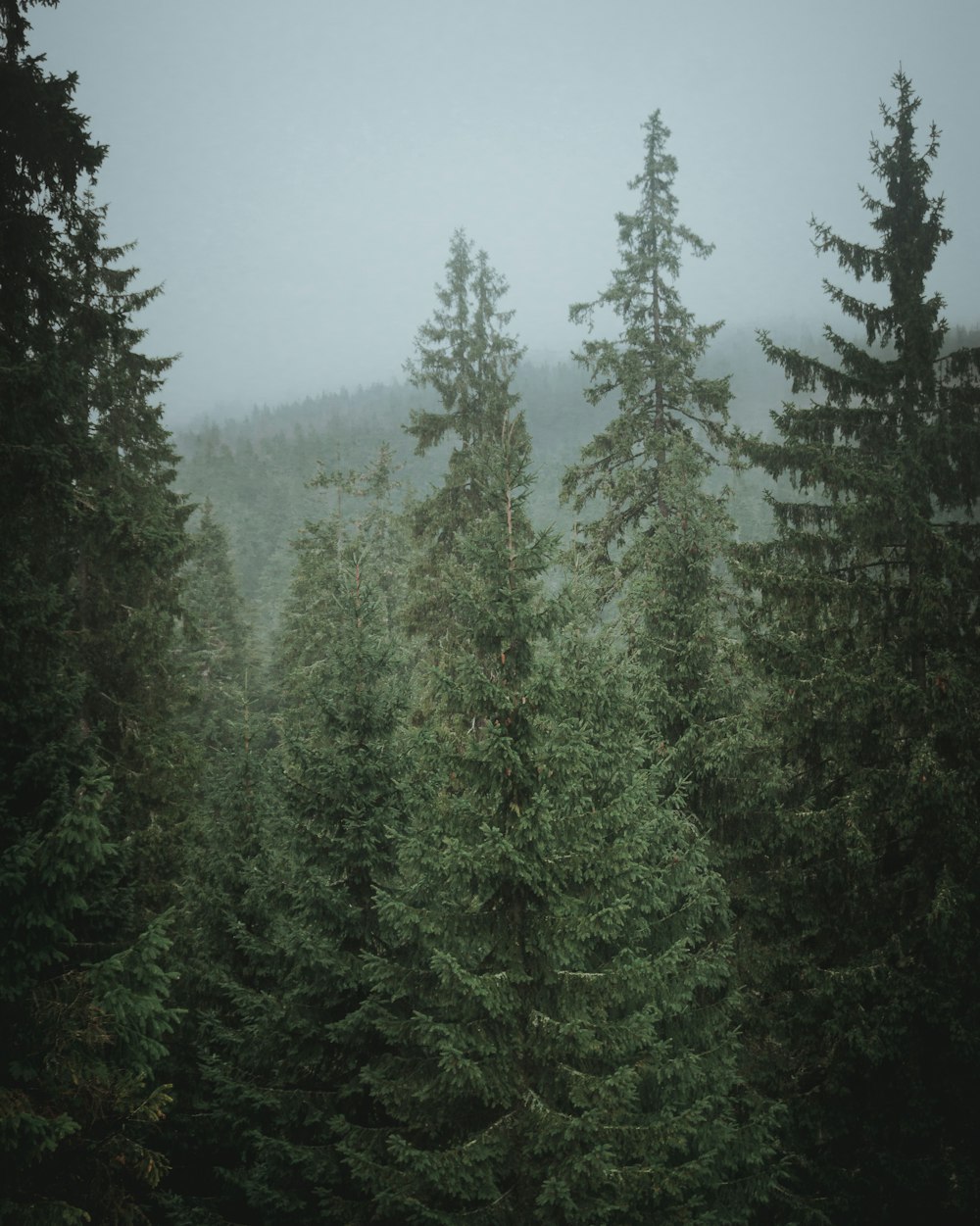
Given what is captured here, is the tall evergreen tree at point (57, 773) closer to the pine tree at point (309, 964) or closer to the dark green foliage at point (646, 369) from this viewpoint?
the pine tree at point (309, 964)

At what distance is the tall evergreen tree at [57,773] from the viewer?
5312mm

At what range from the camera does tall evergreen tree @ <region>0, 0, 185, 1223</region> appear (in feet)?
17.4

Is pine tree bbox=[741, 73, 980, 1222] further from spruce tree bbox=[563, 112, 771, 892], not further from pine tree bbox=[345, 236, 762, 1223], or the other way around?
pine tree bbox=[345, 236, 762, 1223]

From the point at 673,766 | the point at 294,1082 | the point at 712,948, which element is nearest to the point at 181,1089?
the point at 294,1082

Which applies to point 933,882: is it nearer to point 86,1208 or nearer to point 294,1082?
point 294,1082

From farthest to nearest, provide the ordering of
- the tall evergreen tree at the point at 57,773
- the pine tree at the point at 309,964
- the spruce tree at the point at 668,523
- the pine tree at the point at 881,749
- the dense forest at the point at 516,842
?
the spruce tree at the point at 668,523 → the pine tree at the point at 881,749 → the pine tree at the point at 309,964 → the dense forest at the point at 516,842 → the tall evergreen tree at the point at 57,773

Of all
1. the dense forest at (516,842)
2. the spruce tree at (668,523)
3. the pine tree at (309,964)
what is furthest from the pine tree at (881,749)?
the pine tree at (309,964)

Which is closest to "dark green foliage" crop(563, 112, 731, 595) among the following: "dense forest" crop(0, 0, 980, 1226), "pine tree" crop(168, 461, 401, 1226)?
"dense forest" crop(0, 0, 980, 1226)

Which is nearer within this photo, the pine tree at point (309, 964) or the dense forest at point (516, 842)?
the dense forest at point (516, 842)

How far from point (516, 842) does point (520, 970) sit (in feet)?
4.29

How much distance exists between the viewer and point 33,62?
7.09 metres

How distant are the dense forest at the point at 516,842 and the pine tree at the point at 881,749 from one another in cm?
6

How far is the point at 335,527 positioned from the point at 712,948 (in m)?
24.3

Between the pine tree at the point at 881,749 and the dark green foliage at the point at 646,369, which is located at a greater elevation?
the dark green foliage at the point at 646,369
